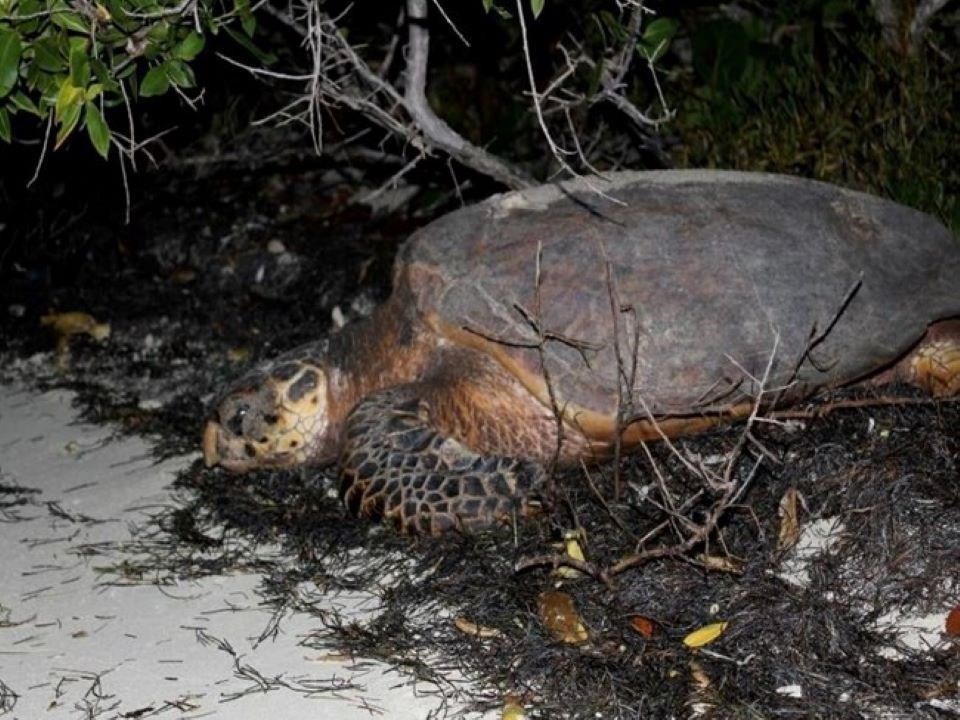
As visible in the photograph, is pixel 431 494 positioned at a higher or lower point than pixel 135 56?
lower

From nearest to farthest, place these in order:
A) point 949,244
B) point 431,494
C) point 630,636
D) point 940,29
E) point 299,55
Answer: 1. point 630,636
2. point 431,494
3. point 949,244
4. point 940,29
5. point 299,55

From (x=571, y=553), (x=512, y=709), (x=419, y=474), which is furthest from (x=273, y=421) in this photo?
(x=512, y=709)

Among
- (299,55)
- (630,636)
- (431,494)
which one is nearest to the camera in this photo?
(630,636)

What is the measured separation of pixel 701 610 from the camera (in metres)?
2.94

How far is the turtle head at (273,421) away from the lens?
410 centimetres

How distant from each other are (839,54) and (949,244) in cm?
235

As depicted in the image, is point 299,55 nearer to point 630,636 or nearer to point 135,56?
point 135,56

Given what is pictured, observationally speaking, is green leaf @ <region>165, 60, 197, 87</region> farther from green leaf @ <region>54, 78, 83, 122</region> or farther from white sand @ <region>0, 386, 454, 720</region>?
white sand @ <region>0, 386, 454, 720</region>

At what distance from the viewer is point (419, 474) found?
3609mm

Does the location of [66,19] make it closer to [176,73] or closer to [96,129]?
[96,129]

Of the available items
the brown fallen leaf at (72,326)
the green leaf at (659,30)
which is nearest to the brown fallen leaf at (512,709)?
the green leaf at (659,30)

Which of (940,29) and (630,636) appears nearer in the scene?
(630,636)

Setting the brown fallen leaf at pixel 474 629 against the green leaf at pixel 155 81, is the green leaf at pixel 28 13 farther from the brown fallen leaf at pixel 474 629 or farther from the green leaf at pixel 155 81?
the brown fallen leaf at pixel 474 629

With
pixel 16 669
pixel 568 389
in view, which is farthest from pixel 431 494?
pixel 16 669
